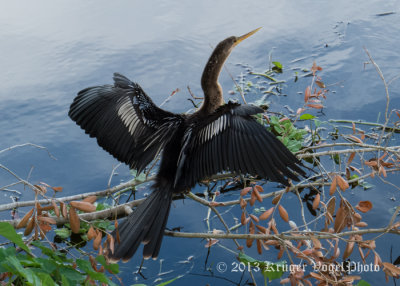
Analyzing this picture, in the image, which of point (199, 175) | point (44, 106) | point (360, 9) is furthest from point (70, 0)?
point (199, 175)

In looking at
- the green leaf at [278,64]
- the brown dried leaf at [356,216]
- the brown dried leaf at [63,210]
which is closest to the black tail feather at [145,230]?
the brown dried leaf at [63,210]

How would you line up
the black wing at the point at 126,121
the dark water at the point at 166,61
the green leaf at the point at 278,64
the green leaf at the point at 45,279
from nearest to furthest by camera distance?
1. the green leaf at the point at 45,279
2. the black wing at the point at 126,121
3. the dark water at the point at 166,61
4. the green leaf at the point at 278,64

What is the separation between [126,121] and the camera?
3.08m

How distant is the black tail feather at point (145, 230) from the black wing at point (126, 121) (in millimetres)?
350

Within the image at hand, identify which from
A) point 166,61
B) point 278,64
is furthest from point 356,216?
point 166,61

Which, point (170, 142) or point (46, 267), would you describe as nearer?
point (46, 267)

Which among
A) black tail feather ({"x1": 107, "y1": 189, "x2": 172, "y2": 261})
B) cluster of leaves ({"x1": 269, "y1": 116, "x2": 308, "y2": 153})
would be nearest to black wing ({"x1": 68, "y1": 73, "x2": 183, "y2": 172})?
black tail feather ({"x1": 107, "y1": 189, "x2": 172, "y2": 261})

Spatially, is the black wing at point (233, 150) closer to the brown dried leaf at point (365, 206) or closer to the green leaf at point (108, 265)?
→ the brown dried leaf at point (365, 206)

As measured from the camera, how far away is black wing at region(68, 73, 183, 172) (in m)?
2.98

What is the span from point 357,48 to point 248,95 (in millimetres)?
1336

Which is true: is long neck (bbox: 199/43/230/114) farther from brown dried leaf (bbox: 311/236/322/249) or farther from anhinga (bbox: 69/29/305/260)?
brown dried leaf (bbox: 311/236/322/249)

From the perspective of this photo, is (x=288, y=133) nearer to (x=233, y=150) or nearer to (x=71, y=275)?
(x=233, y=150)

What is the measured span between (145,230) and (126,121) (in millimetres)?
795

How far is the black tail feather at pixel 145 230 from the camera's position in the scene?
244 cm
